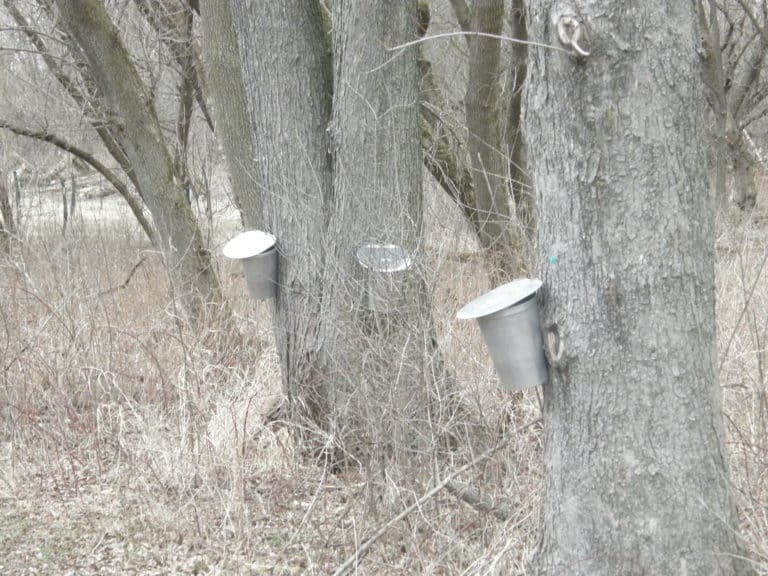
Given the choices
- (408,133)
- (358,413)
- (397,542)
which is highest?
(408,133)

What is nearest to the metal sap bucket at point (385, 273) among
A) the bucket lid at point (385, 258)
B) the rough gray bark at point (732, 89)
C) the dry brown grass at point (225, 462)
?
the bucket lid at point (385, 258)

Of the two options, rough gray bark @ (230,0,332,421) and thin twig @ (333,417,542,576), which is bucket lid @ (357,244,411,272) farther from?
thin twig @ (333,417,542,576)

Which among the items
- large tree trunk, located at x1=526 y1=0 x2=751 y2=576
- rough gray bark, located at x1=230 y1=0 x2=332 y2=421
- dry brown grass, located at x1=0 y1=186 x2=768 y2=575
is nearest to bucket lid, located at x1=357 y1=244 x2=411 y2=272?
dry brown grass, located at x1=0 y1=186 x2=768 y2=575

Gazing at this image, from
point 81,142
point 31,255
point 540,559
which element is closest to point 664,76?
point 540,559

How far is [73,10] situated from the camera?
5.92m

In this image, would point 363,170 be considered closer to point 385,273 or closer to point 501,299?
point 385,273

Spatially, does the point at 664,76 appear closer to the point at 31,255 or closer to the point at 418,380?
the point at 418,380

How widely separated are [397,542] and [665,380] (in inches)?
62.2

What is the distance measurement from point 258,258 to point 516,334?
7.82ft

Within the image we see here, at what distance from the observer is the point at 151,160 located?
6457mm

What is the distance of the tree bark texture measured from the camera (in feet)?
13.6

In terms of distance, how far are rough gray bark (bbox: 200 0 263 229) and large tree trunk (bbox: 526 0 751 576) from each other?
307 centimetres

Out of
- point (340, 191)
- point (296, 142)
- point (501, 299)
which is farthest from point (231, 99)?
point (501, 299)

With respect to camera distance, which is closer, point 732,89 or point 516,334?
point 516,334
